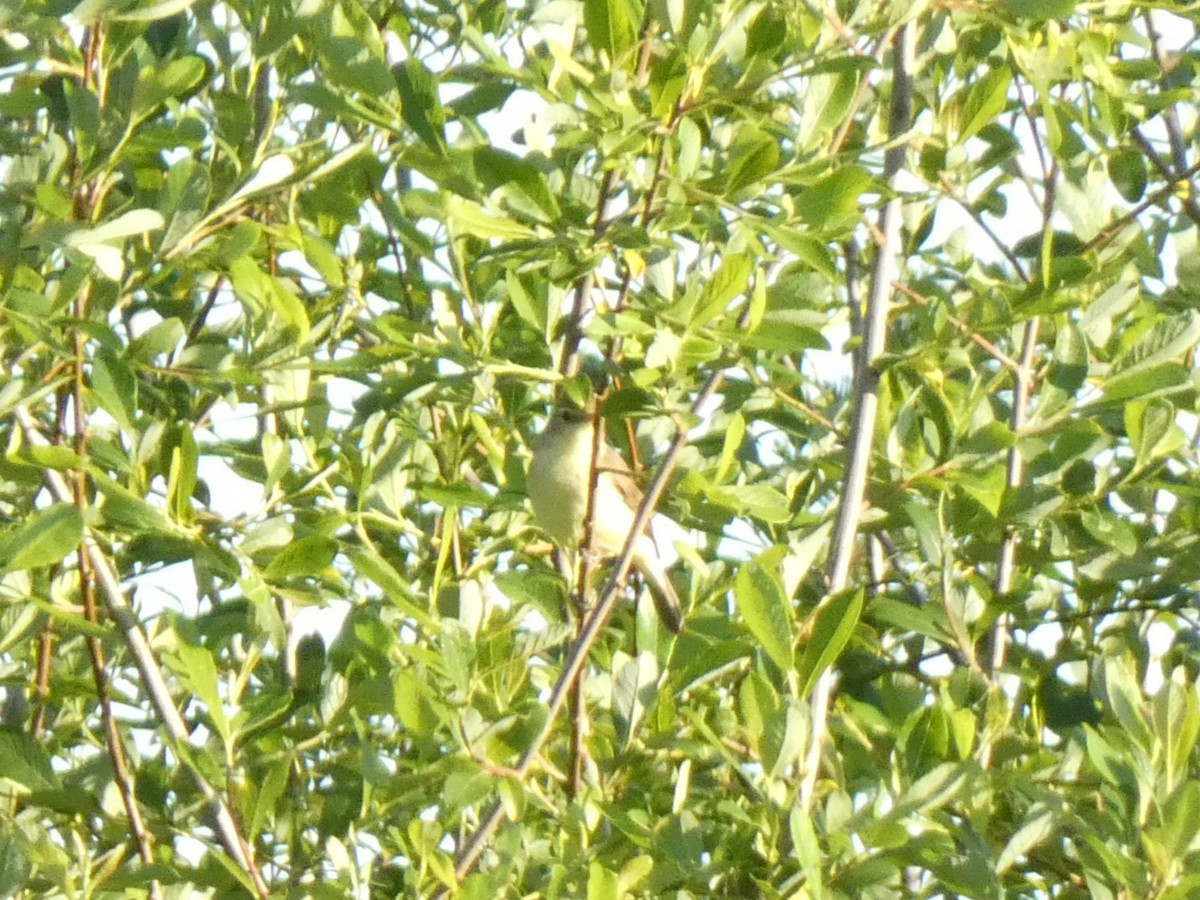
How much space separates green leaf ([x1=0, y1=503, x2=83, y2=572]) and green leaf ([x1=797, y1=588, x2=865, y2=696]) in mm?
919

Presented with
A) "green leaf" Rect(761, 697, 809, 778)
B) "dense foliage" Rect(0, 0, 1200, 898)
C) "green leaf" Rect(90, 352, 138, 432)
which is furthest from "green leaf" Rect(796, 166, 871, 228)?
"green leaf" Rect(90, 352, 138, 432)

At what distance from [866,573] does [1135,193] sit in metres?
0.91

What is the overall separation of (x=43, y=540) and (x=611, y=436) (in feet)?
4.14

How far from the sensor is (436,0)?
286 cm

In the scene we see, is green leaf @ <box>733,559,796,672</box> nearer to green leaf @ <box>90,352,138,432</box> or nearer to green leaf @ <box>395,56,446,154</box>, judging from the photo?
green leaf @ <box>395,56,446,154</box>

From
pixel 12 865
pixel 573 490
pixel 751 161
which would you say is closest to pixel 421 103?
pixel 751 161

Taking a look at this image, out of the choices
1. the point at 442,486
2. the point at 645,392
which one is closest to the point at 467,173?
the point at 645,392

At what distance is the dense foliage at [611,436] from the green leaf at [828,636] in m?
Answer: 0.01

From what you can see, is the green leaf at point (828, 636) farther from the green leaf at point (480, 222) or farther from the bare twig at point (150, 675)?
the bare twig at point (150, 675)

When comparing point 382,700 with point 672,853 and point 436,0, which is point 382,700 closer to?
point 672,853

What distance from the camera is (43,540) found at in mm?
2189

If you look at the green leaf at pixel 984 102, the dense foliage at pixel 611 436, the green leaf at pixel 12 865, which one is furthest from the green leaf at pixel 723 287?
the green leaf at pixel 12 865

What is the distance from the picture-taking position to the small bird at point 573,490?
10.5 ft

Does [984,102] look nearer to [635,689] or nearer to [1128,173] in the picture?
[1128,173]
